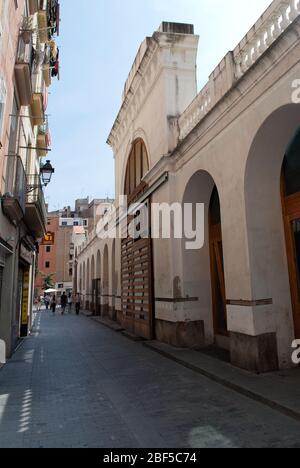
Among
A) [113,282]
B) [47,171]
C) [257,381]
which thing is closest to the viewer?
[257,381]

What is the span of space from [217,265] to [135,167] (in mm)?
6979

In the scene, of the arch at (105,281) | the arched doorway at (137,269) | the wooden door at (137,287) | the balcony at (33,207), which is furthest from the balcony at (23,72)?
the arch at (105,281)

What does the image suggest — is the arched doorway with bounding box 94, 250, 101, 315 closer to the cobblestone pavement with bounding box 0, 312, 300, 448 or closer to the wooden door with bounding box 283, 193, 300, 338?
the cobblestone pavement with bounding box 0, 312, 300, 448

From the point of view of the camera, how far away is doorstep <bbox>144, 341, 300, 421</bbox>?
484 cm

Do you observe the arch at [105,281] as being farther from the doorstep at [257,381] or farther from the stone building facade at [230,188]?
the doorstep at [257,381]

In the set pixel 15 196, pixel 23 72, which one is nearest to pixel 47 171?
pixel 15 196

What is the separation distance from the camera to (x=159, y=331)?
36.7 ft

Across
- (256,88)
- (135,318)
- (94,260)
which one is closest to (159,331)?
(135,318)

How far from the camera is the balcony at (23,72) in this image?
8352mm

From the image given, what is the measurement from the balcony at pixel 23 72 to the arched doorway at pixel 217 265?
17.8 ft

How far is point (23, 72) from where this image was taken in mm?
8367

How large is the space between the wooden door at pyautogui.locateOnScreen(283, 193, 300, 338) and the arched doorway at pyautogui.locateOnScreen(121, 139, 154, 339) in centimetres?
570

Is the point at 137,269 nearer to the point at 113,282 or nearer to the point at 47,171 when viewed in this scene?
the point at 47,171
